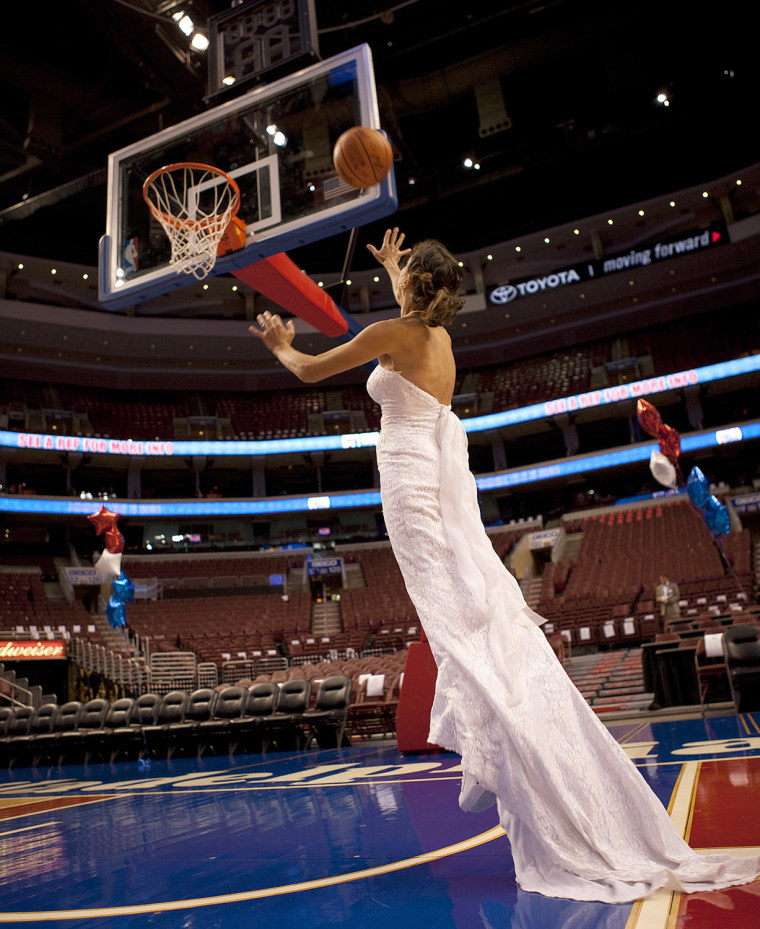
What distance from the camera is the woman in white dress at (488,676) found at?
169 centimetres

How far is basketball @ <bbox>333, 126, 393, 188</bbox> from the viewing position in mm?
4629

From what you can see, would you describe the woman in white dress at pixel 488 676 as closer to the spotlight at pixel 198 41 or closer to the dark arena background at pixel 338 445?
the dark arena background at pixel 338 445

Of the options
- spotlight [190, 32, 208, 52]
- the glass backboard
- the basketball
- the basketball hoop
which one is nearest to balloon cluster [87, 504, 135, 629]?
the glass backboard

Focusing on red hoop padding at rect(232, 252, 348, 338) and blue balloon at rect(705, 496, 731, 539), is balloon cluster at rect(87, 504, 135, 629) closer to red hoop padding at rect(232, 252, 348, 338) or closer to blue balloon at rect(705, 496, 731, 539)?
red hoop padding at rect(232, 252, 348, 338)

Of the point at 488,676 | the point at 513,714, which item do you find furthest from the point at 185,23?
the point at 513,714

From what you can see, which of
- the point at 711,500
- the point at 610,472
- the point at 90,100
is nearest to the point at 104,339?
the point at 90,100

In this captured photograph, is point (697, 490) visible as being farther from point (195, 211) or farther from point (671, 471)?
point (195, 211)

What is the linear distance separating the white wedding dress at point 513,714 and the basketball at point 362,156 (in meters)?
2.97

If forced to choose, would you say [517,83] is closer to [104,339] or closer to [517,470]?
Answer: [517,470]

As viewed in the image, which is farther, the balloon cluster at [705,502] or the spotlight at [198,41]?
the balloon cluster at [705,502]

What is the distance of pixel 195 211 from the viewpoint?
6.08 metres

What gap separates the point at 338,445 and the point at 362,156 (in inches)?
967

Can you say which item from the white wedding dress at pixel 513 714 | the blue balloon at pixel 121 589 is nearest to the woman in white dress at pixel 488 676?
the white wedding dress at pixel 513 714

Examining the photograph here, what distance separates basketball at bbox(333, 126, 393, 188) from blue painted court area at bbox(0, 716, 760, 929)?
3845mm
